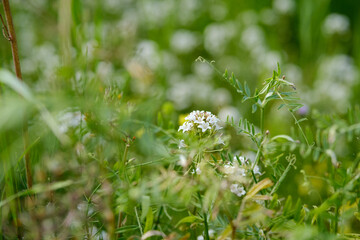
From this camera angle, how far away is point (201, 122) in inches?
33.8

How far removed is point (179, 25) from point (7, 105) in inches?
107

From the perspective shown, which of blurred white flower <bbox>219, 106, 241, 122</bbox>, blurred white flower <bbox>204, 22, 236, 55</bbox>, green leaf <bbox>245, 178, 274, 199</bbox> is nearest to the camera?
green leaf <bbox>245, 178, 274, 199</bbox>

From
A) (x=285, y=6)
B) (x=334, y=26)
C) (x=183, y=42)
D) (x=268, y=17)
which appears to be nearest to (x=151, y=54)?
(x=183, y=42)

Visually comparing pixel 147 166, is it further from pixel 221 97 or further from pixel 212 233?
pixel 221 97

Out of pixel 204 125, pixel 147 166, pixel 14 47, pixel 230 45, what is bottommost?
pixel 230 45

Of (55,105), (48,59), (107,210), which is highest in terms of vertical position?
(55,105)

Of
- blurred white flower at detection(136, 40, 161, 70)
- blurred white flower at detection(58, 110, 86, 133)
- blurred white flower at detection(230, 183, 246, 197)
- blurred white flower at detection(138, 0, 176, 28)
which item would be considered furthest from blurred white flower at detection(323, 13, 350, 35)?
blurred white flower at detection(230, 183, 246, 197)

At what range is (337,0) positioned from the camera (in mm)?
3354

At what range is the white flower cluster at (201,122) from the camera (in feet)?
2.81

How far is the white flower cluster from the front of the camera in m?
0.86

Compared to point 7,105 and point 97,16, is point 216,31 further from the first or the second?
point 7,105

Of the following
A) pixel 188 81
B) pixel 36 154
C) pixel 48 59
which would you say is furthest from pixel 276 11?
pixel 36 154

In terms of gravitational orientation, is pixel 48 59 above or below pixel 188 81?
above

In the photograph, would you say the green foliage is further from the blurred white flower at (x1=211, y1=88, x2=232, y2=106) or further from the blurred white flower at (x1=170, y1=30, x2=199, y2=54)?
the blurred white flower at (x1=170, y1=30, x2=199, y2=54)
